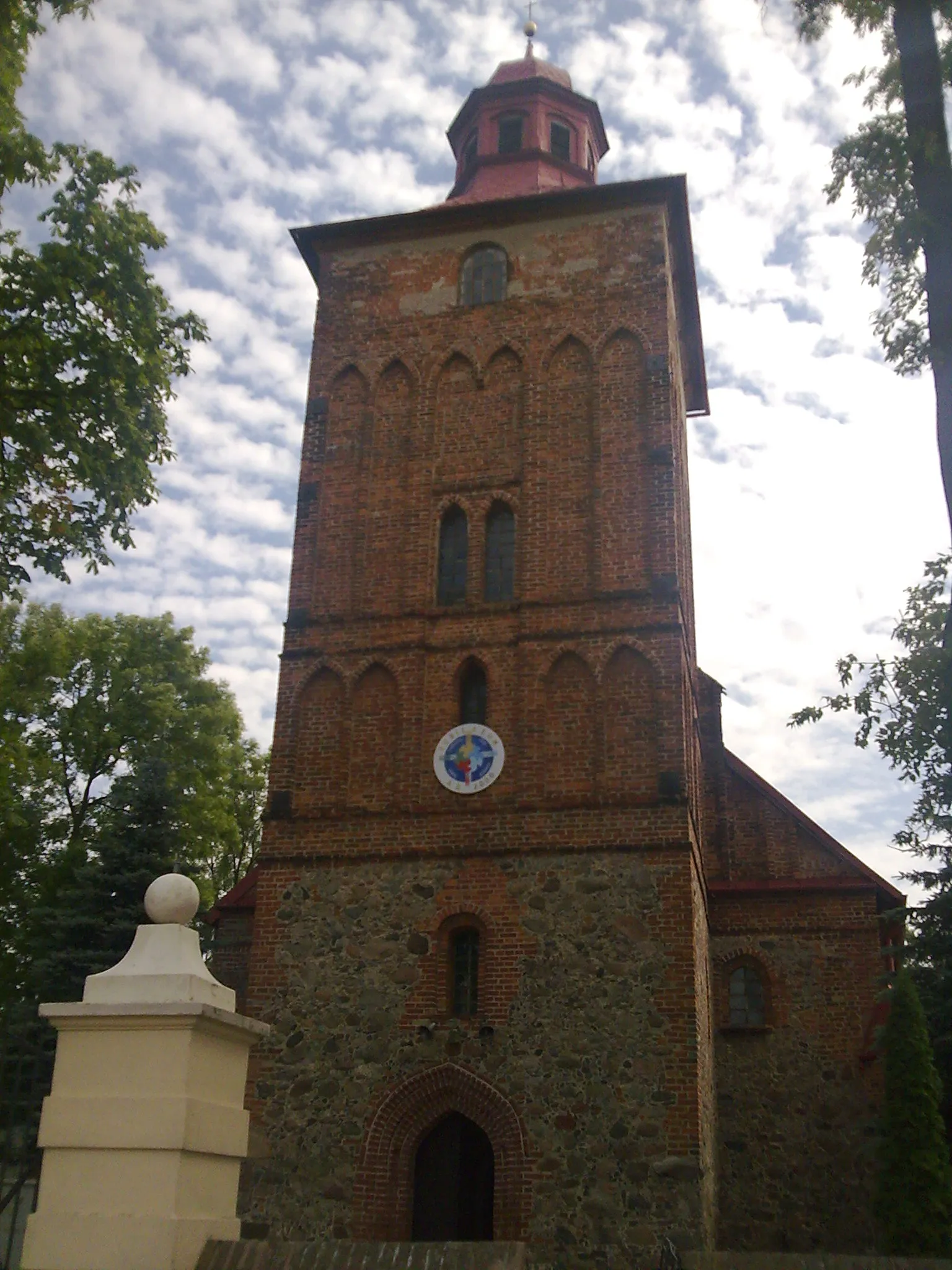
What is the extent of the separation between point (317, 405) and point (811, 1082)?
1160cm

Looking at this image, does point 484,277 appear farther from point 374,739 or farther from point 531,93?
point 374,739

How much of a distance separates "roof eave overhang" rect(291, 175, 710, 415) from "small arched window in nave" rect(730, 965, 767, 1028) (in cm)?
1038

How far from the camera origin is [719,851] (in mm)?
18906

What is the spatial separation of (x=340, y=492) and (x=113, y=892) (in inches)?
279

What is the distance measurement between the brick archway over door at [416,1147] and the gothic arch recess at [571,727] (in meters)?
3.45

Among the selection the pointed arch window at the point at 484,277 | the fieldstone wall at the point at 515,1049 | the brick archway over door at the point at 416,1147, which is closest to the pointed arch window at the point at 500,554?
the pointed arch window at the point at 484,277

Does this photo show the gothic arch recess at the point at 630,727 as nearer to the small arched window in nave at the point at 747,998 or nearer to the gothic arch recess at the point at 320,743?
the gothic arch recess at the point at 320,743

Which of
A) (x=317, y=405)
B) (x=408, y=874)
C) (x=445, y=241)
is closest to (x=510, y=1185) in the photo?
(x=408, y=874)

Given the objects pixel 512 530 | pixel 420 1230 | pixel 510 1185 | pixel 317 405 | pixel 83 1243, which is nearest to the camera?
pixel 83 1243

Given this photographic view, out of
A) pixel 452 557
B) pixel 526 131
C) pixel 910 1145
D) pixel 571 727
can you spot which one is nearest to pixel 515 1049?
pixel 571 727

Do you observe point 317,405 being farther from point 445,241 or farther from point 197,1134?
point 197,1134

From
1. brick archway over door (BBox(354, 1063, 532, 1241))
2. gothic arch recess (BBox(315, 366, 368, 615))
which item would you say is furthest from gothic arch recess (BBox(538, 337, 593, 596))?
brick archway over door (BBox(354, 1063, 532, 1241))

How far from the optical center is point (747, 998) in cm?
1781

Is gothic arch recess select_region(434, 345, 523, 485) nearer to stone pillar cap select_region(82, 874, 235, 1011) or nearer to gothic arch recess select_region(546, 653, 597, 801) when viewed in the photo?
gothic arch recess select_region(546, 653, 597, 801)
